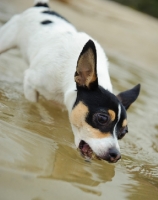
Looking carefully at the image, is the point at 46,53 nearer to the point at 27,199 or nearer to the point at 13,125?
the point at 13,125

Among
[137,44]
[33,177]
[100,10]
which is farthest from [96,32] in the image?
[33,177]

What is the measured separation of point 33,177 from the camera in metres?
3.65

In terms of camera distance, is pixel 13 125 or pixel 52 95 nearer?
pixel 13 125

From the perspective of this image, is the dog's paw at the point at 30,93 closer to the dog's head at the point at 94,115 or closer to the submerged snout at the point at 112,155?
the dog's head at the point at 94,115

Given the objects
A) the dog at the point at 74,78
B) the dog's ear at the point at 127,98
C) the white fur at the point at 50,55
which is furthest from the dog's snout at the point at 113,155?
the dog's ear at the point at 127,98

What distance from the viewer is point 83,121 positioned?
4477 millimetres

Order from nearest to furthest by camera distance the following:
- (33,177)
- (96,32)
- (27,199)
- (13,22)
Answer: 1. (27,199)
2. (33,177)
3. (13,22)
4. (96,32)

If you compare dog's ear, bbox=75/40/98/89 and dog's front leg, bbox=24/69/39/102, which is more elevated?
dog's ear, bbox=75/40/98/89

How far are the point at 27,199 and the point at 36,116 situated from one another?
2496mm

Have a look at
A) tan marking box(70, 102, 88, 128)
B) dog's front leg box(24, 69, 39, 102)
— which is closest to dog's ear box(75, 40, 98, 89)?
tan marking box(70, 102, 88, 128)

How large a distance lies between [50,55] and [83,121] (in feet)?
5.14

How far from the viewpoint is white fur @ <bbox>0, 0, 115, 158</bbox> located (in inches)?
211

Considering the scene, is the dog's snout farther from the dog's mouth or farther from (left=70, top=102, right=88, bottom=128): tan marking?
(left=70, top=102, right=88, bottom=128): tan marking

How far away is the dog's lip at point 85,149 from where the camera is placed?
4.45 m
